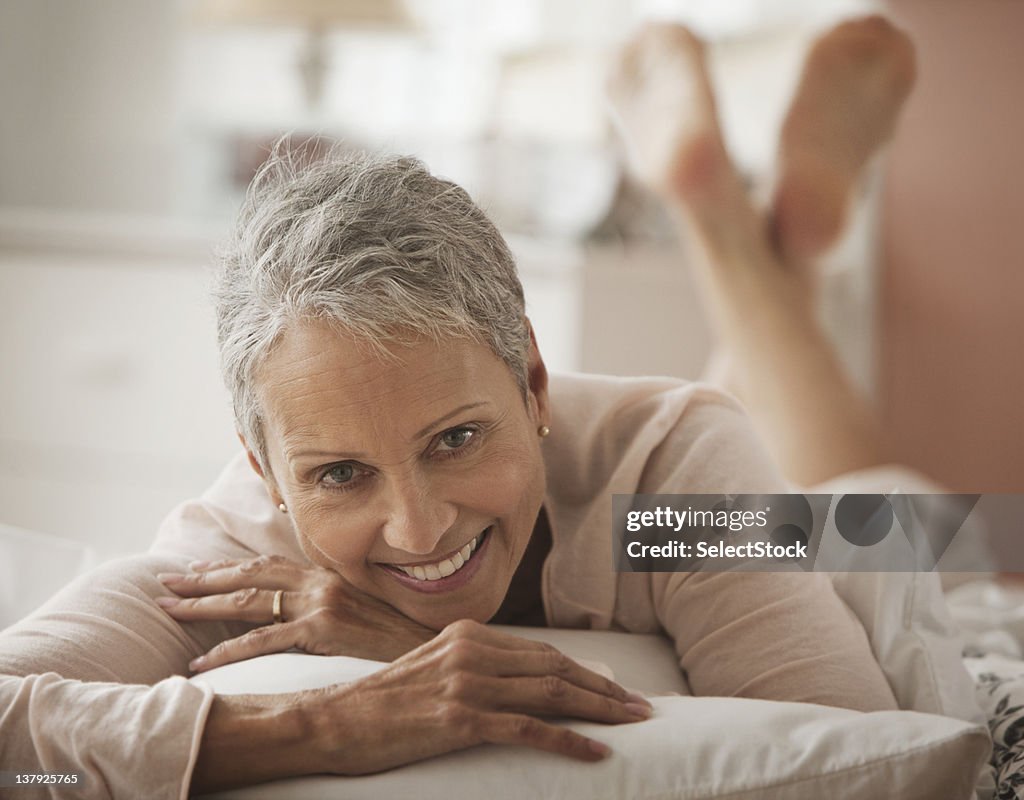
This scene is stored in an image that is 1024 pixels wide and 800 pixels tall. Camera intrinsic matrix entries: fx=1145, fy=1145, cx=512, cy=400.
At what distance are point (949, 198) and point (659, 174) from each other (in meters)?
1.28

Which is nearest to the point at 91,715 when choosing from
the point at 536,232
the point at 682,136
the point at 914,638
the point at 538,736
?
the point at 538,736

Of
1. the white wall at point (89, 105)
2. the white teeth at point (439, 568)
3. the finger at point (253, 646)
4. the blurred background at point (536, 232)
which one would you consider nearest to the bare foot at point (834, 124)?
the blurred background at point (536, 232)

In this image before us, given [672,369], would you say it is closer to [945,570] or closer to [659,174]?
[659,174]

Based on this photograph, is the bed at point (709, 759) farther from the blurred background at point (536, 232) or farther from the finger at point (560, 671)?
the blurred background at point (536, 232)

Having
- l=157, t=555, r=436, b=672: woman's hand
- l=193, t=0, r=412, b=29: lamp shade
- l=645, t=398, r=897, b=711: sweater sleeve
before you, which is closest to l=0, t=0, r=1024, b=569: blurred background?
l=193, t=0, r=412, b=29: lamp shade

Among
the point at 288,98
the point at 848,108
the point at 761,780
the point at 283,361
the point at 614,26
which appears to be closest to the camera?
the point at 761,780

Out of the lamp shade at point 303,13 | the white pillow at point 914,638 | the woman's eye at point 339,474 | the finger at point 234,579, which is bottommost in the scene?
the white pillow at point 914,638

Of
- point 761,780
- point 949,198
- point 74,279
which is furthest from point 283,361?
point 949,198

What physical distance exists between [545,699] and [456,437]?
0.23m

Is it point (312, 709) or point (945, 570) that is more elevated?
point (312, 709)

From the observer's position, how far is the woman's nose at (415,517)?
33.2 inches

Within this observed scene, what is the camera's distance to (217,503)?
3.50 feet

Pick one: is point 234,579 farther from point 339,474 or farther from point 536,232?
point 536,232

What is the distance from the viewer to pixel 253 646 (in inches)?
34.5
